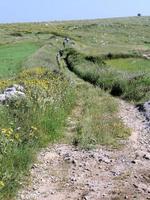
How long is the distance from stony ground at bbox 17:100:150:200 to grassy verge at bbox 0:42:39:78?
1797 centimetres

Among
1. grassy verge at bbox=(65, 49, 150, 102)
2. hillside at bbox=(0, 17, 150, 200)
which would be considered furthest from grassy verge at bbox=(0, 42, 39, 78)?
hillside at bbox=(0, 17, 150, 200)

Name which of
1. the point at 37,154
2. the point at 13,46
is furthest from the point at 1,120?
the point at 13,46

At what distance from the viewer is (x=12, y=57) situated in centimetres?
4250

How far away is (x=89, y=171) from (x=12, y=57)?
3281cm

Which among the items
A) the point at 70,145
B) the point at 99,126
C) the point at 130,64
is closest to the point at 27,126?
the point at 70,145

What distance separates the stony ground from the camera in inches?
367

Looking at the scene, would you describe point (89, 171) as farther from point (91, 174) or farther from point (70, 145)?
point (70, 145)

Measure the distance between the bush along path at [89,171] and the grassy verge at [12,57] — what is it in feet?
57.4

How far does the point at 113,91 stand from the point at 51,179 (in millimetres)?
14086

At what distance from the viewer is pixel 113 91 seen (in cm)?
2391

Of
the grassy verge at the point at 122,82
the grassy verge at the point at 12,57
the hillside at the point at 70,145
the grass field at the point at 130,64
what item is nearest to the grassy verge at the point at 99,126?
the hillside at the point at 70,145

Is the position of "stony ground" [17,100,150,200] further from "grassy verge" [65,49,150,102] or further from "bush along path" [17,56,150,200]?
"grassy verge" [65,49,150,102]

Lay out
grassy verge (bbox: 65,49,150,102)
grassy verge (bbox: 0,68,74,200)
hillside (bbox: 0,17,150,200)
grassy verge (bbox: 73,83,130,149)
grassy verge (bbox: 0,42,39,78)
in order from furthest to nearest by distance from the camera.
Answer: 1. grassy verge (bbox: 0,42,39,78)
2. grassy verge (bbox: 65,49,150,102)
3. grassy verge (bbox: 73,83,130,149)
4. hillside (bbox: 0,17,150,200)
5. grassy verge (bbox: 0,68,74,200)

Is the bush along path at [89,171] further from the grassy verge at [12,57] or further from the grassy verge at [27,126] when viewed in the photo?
the grassy verge at [12,57]
